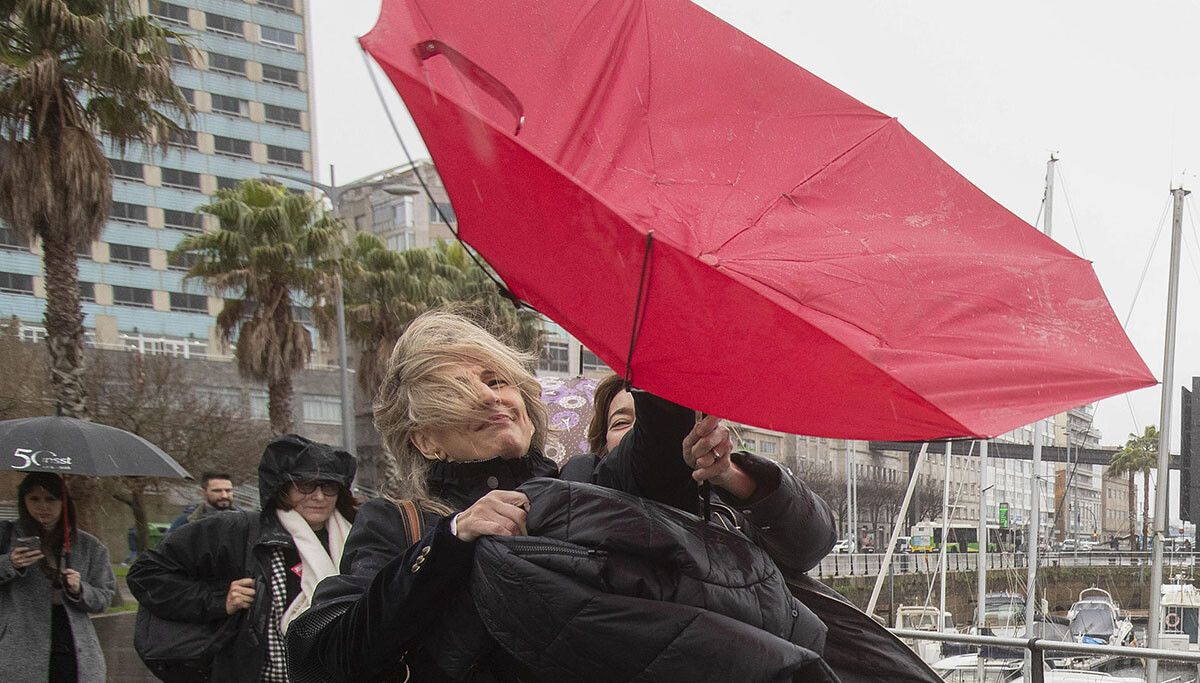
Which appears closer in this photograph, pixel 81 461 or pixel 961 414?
pixel 961 414

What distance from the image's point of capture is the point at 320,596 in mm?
2088

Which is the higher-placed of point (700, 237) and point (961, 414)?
point (700, 237)

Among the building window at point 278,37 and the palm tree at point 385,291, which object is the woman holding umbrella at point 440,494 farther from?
the building window at point 278,37

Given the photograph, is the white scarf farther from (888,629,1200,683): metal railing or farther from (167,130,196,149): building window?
(167,130,196,149): building window

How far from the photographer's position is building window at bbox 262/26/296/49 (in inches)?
3063

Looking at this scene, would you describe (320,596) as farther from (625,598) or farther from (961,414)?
(961,414)

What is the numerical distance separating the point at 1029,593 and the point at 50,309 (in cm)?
1643

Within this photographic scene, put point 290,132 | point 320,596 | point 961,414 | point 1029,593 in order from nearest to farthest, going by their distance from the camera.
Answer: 1. point 961,414
2. point 320,596
3. point 1029,593
4. point 290,132

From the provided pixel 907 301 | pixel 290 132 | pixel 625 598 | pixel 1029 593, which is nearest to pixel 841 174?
pixel 907 301

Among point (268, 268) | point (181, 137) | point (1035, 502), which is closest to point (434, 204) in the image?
point (181, 137)

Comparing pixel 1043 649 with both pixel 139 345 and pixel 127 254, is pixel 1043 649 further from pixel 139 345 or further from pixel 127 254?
pixel 127 254

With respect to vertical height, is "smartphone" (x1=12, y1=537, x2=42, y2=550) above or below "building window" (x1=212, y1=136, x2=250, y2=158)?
below

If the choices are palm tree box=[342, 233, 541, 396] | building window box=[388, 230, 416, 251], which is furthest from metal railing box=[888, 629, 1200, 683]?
building window box=[388, 230, 416, 251]

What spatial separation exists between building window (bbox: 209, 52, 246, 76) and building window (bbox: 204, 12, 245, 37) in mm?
1587
